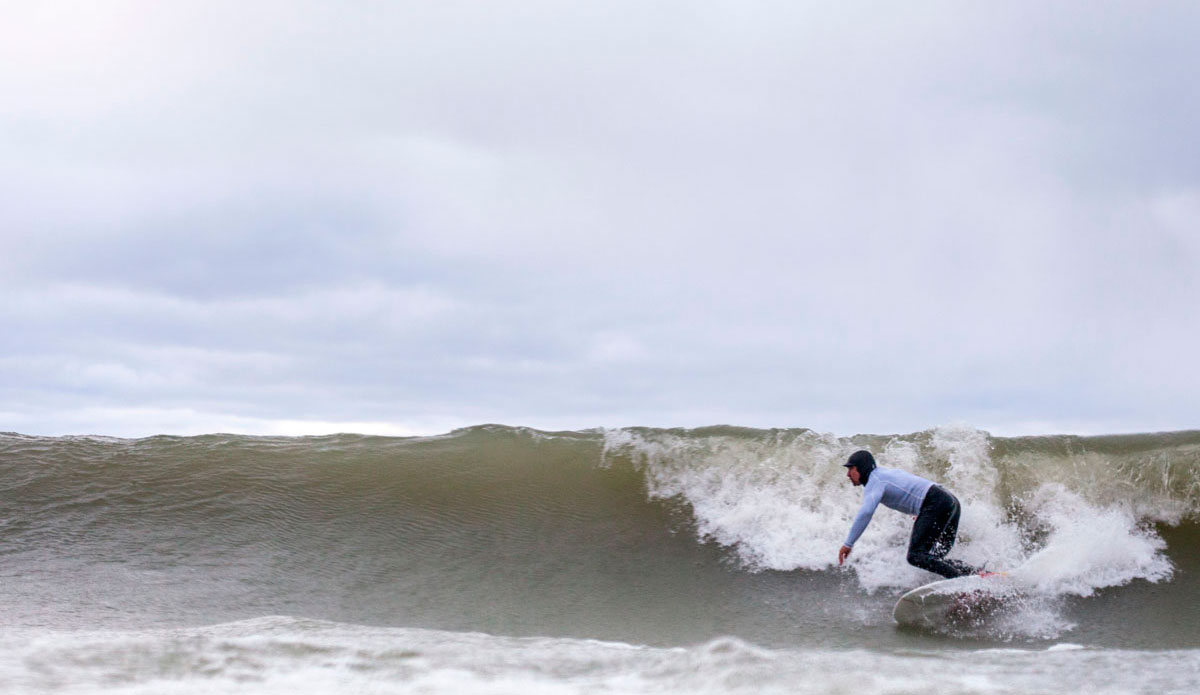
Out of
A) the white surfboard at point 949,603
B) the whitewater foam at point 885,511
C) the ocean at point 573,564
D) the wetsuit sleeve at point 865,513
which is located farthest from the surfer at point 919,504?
the whitewater foam at point 885,511

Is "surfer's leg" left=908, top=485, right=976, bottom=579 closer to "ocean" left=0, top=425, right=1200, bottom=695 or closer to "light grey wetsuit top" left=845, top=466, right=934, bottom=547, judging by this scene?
"light grey wetsuit top" left=845, top=466, right=934, bottom=547

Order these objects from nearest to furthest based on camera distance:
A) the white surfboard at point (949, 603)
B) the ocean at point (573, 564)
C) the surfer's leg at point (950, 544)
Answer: the ocean at point (573, 564)
the white surfboard at point (949, 603)
the surfer's leg at point (950, 544)

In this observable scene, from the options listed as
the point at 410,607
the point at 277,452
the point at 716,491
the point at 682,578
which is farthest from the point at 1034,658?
the point at 277,452

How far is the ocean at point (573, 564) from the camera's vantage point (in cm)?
472

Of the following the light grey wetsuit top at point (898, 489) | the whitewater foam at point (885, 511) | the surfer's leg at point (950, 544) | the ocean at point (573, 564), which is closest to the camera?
the ocean at point (573, 564)

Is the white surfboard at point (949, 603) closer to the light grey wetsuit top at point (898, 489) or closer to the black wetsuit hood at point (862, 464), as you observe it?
the light grey wetsuit top at point (898, 489)

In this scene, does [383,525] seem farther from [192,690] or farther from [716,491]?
[192,690]

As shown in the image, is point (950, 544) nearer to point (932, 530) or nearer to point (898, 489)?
point (932, 530)

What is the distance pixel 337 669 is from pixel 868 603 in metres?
3.92

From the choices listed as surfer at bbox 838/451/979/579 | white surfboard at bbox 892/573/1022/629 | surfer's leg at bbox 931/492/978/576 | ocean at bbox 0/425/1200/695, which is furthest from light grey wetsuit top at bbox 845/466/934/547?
ocean at bbox 0/425/1200/695

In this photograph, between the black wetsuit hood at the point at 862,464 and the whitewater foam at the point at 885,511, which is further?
the whitewater foam at the point at 885,511

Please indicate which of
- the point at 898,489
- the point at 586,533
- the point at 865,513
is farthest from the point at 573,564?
the point at 898,489

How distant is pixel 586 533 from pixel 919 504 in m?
3.23

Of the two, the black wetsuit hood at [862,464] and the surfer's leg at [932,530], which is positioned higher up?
the black wetsuit hood at [862,464]
